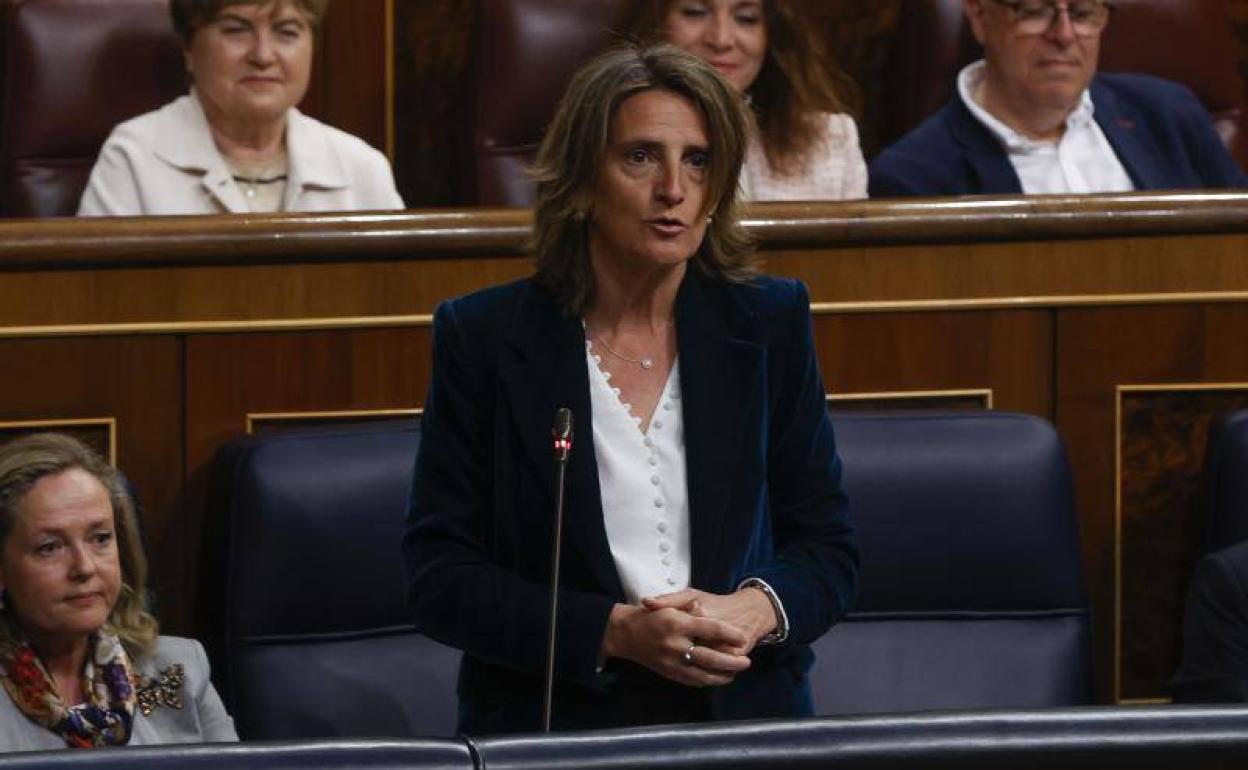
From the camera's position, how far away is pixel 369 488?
1563 millimetres

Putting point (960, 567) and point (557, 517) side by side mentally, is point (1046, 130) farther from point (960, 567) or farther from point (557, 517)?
point (557, 517)

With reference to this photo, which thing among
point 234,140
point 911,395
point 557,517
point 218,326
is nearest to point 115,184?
point 234,140

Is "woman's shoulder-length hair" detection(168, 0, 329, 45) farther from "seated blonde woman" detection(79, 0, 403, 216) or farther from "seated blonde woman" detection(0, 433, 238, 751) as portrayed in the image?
"seated blonde woman" detection(0, 433, 238, 751)

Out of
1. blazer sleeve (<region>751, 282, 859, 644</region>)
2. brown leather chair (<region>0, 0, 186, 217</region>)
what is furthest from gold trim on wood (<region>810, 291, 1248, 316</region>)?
brown leather chair (<region>0, 0, 186, 217</region>)

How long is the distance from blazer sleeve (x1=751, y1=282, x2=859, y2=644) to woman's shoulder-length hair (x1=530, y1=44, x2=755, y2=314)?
0.05 meters

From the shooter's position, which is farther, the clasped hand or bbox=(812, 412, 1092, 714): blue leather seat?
bbox=(812, 412, 1092, 714): blue leather seat

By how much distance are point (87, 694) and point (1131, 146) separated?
1056 mm

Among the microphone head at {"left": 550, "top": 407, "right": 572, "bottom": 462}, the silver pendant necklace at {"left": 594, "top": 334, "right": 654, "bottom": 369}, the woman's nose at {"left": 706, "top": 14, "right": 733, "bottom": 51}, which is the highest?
the woman's nose at {"left": 706, "top": 14, "right": 733, "bottom": 51}

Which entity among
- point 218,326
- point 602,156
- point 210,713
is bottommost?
point 210,713

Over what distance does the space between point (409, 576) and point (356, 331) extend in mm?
445

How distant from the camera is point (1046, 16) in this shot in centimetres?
202

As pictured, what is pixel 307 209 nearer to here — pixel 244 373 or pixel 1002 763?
pixel 244 373

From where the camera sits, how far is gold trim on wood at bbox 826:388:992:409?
1.73 metres

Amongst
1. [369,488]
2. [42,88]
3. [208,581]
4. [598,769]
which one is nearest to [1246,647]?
[369,488]
